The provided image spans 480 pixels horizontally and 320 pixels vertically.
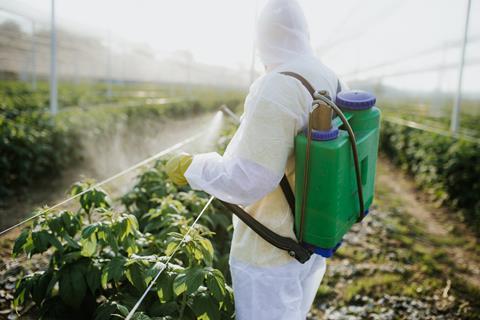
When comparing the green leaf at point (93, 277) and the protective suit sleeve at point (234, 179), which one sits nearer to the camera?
the protective suit sleeve at point (234, 179)

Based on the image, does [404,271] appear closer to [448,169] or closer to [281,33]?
[448,169]

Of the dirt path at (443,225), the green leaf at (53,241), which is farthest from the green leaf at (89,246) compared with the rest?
the dirt path at (443,225)

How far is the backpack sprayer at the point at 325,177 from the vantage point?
4.63 ft

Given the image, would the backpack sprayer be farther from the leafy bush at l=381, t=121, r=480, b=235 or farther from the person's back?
the leafy bush at l=381, t=121, r=480, b=235

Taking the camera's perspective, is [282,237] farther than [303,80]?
Yes

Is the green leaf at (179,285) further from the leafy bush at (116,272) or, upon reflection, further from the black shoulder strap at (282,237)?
the black shoulder strap at (282,237)

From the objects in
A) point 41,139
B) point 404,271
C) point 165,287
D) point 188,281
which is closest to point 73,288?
point 165,287

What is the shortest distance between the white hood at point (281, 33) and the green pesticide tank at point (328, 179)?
30cm

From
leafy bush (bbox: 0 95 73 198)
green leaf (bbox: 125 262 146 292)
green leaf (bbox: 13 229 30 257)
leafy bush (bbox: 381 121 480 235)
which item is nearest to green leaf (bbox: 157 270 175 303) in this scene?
green leaf (bbox: 125 262 146 292)

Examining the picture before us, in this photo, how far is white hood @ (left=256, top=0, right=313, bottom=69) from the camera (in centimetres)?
157

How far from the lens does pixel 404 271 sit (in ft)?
12.2

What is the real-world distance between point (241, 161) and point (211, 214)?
1366 mm

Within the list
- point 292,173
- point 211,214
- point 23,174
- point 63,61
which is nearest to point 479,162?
point 211,214

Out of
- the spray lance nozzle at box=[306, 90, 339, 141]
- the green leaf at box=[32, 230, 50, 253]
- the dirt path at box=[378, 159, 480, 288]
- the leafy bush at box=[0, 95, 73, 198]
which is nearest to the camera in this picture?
the spray lance nozzle at box=[306, 90, 339, 141]
